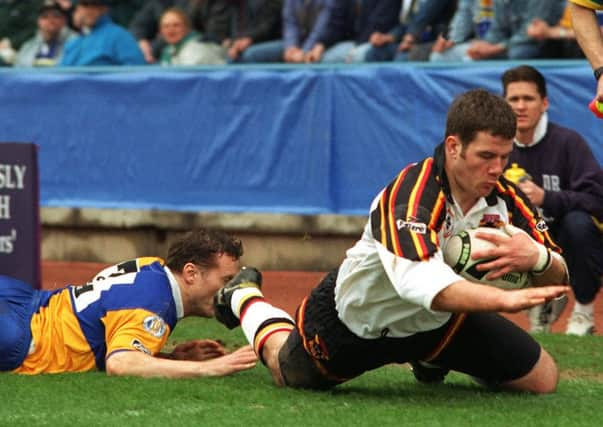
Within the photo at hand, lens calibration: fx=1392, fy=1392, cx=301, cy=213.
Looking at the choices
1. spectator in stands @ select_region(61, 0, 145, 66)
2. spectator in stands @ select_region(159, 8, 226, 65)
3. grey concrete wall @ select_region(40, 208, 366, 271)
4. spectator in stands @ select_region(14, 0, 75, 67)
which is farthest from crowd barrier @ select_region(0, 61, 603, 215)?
spectator in stands @ select_region(14, 0, 75, 67)

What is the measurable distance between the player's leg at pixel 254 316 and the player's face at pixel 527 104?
2.47 metres

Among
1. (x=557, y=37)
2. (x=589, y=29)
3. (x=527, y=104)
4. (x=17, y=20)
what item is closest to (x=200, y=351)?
(x=589, y=29)

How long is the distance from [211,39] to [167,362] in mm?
7637

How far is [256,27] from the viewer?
1377 centimetres

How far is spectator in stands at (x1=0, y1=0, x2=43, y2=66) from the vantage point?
53.0ft

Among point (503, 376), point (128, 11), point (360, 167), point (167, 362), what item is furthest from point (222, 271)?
point (128, 11)

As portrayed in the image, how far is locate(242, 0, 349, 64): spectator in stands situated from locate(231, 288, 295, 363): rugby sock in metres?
6.07

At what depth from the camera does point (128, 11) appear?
635 inches

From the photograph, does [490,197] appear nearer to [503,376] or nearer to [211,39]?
[503,376]

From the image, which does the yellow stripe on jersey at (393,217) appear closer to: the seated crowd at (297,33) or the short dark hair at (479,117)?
the short dark hair at (479,117)

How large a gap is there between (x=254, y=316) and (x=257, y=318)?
0.10 feet

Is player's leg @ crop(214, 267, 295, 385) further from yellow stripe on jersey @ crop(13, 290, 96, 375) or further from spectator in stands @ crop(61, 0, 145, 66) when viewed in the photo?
spectator in stands @ crop(61, 0, 145, 66)

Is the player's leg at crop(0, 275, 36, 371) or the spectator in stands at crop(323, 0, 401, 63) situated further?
the spectator in stands at crop(323, 0, 401, 63)

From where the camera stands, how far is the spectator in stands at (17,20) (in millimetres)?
16156
